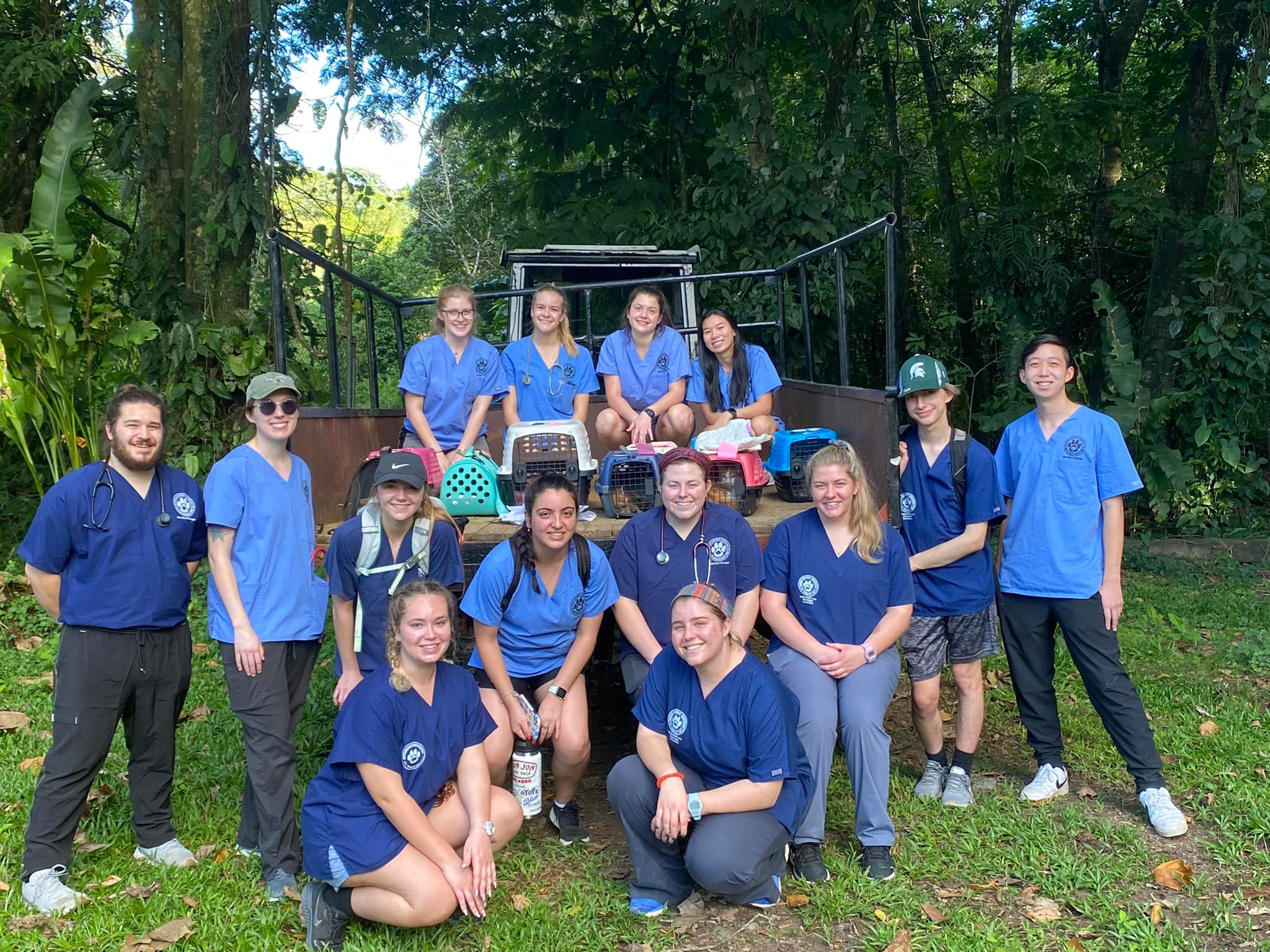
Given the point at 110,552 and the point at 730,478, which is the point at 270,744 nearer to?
the point at 110,552

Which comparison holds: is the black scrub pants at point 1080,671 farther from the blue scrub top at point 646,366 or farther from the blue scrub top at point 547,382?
the blue scrub top at point 547,382

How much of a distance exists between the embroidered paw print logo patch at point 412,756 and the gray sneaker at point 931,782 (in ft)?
6.89

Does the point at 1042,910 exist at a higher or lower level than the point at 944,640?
lower

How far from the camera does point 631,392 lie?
5.38m

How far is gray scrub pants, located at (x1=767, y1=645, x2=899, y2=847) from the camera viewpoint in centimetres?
364

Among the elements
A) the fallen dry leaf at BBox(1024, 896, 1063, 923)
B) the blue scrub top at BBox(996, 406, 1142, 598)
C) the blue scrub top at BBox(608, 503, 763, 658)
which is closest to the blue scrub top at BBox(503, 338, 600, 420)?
the blue scrub top at BBox(608, 503, 763, 658)

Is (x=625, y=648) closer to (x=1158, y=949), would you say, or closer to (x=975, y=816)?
(x=975, y=816)

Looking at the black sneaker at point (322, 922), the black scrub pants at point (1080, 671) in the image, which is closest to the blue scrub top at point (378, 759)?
the black sneaker at point (322, 922)

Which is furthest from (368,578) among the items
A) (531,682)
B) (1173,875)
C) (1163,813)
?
(1163,813)

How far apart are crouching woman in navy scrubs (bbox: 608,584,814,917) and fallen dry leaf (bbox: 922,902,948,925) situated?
1.55 feet

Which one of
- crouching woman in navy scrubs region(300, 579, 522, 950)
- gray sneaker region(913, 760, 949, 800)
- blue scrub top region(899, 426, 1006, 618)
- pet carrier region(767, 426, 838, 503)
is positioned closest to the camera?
crouching woman in navy scrubs region(300, 579, 522, 950)

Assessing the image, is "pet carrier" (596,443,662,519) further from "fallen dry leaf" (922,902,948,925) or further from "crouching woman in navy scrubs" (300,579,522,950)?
"fallen dry leaf" (922,902,948,925)

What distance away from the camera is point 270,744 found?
359cm

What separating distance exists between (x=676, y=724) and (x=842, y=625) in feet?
2.58
